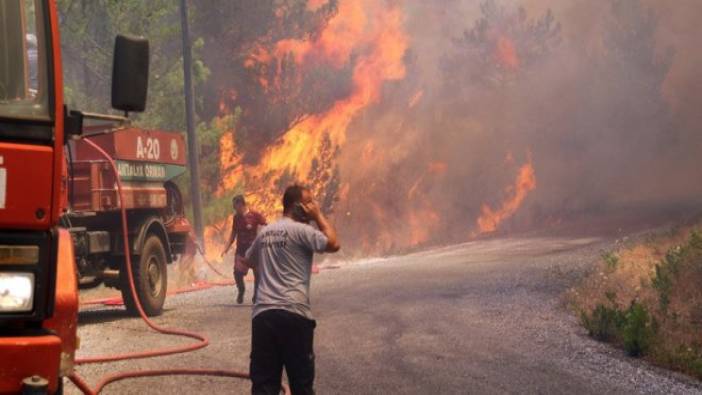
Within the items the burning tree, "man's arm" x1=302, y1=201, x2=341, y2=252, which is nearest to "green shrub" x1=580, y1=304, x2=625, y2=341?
"man's arm" x1=302, y1=201, x2=341, y2=252

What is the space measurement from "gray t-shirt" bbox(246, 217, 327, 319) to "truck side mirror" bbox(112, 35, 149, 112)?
1.31m

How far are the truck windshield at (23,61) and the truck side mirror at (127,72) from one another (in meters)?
0.38

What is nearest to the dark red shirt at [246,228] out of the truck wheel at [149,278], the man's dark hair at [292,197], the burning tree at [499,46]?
the truck wheel at [149,278]

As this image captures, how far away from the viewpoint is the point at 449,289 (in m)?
15.3

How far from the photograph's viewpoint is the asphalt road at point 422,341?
802 cm

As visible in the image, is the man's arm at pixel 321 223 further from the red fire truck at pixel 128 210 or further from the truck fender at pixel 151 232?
the truck fender at pixel 151 232

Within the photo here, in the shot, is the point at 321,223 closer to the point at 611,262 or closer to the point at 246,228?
the point at 246,228

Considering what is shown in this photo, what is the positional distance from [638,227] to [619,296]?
51.6 feet

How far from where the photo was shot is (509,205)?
37.3 m

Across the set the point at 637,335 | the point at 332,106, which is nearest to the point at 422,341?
the point at 637,335

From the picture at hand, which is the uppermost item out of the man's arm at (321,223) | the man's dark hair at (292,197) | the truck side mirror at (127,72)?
the truck side mirror at (127,72)

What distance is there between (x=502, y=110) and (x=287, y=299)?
35328 millimetres

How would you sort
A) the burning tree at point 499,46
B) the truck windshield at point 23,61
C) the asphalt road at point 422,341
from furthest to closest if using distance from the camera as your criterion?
the burning tree at point 499,46
the asphalt road at point 422,341
the truck windshield at point 23,61

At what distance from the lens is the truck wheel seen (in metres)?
12.3
